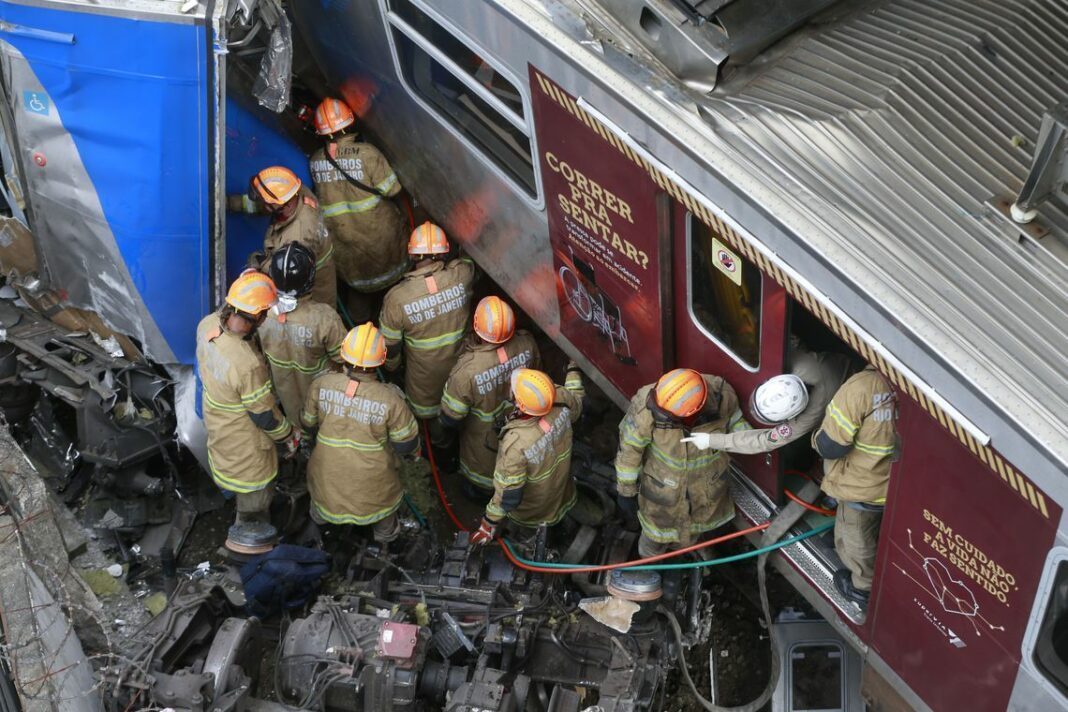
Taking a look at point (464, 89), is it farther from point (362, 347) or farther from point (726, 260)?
point (726, 260)

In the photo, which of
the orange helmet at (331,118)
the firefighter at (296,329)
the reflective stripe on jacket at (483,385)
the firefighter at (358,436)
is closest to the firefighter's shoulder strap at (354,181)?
the orange helmet at (331,118)

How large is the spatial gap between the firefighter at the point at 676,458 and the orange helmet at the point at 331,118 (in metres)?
2.65

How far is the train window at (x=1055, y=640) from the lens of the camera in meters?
4.10

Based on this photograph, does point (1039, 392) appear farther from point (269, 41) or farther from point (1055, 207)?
point (269, 41)

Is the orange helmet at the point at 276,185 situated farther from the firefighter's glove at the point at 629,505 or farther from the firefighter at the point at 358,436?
the firefighter's glove at the point at 629,505

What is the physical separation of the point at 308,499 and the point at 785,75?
3.52 m

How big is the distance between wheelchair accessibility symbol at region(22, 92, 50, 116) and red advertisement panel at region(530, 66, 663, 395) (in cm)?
265

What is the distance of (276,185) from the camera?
22.7 ft

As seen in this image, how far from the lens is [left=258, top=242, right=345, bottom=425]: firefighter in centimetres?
640

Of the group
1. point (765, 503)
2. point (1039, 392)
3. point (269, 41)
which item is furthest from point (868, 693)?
point (269, 41)

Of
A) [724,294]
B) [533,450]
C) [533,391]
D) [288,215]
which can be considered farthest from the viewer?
[288,215]

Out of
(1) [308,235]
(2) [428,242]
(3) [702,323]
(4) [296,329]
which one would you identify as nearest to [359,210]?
(1) [308,235]

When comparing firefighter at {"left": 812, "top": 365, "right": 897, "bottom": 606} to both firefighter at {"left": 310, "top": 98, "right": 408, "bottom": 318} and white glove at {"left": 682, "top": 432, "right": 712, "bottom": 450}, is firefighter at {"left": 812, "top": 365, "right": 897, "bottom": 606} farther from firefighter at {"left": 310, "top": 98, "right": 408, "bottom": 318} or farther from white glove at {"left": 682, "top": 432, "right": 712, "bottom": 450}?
firefighter at {"left": 310, "top": 98, "right": 408, "bottom": 318}

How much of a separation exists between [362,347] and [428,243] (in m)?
0.93
